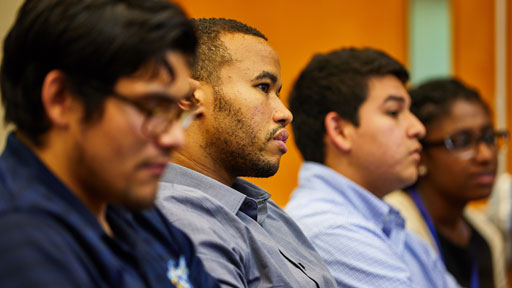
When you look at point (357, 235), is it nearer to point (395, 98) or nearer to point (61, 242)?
point (395, 98)

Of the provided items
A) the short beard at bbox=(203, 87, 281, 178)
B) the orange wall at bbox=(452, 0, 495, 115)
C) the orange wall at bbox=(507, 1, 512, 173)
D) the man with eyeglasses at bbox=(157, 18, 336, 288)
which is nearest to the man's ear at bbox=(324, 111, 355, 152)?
the man with eyeglasses at bbox=(157, 18, 336, 288)

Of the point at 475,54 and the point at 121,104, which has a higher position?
the point at 121,104

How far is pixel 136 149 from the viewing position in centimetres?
78

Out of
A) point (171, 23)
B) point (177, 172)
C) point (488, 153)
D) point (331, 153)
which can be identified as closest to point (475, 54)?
point (488, 153)

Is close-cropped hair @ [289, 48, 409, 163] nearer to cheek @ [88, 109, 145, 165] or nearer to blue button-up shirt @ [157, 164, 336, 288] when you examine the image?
blue button-up shirt @ [157, 164, 336, 288]

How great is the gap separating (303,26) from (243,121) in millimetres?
1685

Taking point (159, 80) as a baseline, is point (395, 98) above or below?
below

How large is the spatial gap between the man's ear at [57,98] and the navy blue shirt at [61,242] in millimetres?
58

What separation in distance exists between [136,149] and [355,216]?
1124 millimetres

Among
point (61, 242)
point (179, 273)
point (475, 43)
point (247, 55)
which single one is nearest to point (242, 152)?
point (247, 55)

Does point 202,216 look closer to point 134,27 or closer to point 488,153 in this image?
point 134,27

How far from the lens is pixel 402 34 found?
3.82 m

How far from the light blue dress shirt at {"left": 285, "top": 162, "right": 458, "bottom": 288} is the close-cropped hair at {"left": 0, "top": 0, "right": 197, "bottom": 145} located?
0.99m

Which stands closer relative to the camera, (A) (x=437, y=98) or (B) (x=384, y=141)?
(B) (x=384, y=141)
